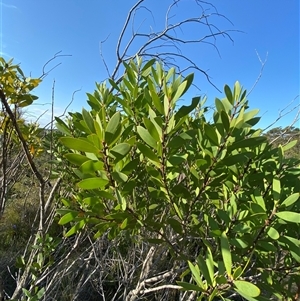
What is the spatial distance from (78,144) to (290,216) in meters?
0.42

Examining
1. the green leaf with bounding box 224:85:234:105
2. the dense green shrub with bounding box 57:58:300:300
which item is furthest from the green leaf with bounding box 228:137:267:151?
the green leaf with bounding box 224:85:234:105

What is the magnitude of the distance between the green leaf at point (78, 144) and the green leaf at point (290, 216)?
38cm

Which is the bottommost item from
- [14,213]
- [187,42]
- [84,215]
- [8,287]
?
[8,287]

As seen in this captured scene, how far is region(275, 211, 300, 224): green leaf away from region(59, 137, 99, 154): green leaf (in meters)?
0.38

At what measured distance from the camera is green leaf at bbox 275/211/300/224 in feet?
1.74

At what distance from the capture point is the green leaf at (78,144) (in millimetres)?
487

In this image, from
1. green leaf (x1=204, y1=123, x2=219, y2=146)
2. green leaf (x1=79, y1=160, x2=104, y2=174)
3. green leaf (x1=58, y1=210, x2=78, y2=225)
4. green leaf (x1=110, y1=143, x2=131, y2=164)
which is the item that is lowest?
green leaf (x1=58, y1=210, x2=78, y2=225)

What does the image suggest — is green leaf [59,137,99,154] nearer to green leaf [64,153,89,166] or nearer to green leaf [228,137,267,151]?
green leaf [64,153,89,166]

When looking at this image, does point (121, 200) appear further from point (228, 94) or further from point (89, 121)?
point (228, 94)

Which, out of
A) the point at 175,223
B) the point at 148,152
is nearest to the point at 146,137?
the point at 148,152

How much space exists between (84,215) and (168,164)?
0.75ft

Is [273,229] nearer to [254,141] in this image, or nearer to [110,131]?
[254,141]

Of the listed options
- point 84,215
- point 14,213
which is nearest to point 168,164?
point 84,215

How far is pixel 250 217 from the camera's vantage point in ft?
1.85
